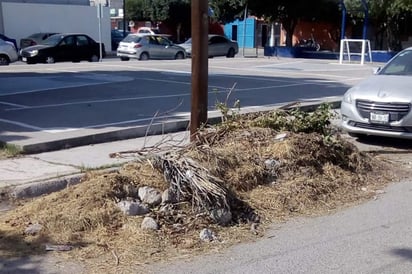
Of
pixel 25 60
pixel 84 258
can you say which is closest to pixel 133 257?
pixel 84 258

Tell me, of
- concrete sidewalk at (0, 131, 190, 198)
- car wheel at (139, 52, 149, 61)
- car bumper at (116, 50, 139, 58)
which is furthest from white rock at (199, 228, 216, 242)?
car wheel at (139, 52, 149, 61)

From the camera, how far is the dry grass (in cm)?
518

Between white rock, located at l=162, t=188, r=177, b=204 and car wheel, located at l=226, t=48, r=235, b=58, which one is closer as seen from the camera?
white rock, located at l=162, t=188, r=177, b=204

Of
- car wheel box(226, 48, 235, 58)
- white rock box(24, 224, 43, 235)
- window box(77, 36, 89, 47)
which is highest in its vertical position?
window box(77, 36, 89, 47)

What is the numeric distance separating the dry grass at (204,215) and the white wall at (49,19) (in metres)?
36.4

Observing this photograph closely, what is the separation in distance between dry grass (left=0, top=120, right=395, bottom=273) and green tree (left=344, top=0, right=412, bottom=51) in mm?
28485

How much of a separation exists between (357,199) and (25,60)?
2495 centimetres

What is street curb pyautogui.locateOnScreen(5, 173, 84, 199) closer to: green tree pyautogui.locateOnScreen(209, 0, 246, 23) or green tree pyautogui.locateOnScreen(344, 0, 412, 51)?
green tree pyautogui.locateOnScreen(344, 0, 412, 51)

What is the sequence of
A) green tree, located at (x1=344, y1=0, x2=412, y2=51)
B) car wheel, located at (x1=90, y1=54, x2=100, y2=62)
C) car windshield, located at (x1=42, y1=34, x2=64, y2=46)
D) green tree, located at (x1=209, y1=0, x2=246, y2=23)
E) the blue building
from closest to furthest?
car windshield, located at (x1=42, y1=34, x2=64, y2=46) < car wheel, located at (x1=90, y1=54, x2=100, y2=62) < green tree, located at (x1=344, y1=0, x2=412, y2=51) < green tree, located at (x1=209, y1=0, x2=246, y2=23) < the blue building

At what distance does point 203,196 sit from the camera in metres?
5.79

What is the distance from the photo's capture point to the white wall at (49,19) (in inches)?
1638

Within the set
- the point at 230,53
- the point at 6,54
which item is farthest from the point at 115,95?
the point at 230,53

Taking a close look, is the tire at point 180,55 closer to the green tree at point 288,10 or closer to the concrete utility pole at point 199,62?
the green tree at point 288,10

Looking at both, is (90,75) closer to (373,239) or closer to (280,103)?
(280,103)
